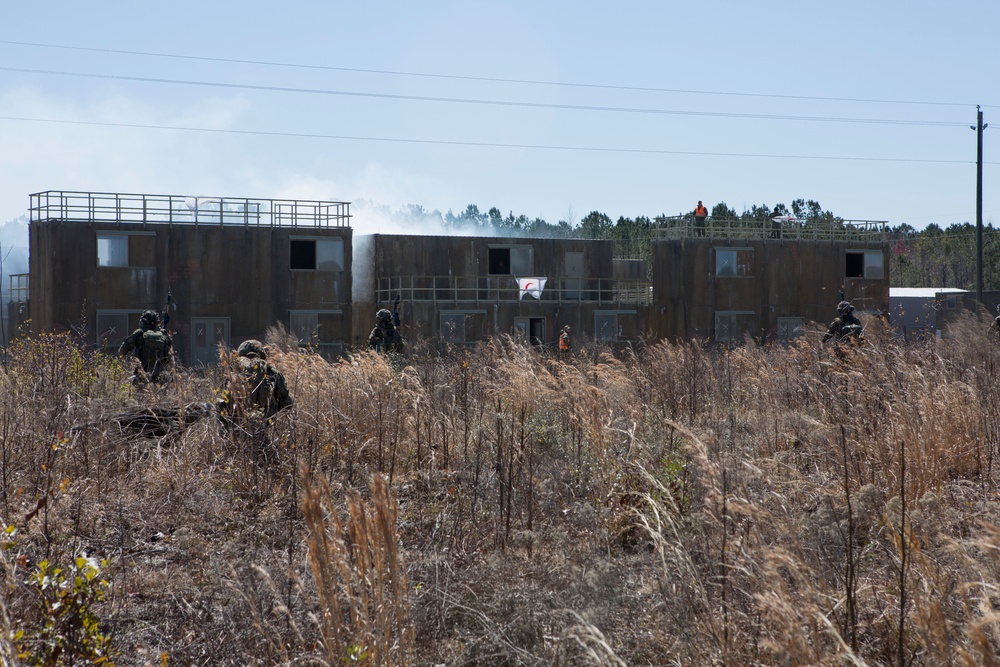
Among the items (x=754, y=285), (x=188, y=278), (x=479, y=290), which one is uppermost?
(x=188, y=278)

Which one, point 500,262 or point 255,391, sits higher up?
point 500,262

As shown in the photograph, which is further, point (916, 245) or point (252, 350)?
point (916, 245)

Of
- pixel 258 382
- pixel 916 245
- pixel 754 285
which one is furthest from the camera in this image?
pixel 916 245

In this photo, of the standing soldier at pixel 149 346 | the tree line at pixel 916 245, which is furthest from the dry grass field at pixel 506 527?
the tree line at pixel 916 245

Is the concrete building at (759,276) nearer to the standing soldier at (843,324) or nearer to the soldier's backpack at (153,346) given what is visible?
the standing soldier at (843,324)

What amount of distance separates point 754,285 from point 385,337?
22917mm

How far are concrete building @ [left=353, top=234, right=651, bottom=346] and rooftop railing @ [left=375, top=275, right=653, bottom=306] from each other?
0.12 ft

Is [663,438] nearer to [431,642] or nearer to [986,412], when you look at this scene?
[986,412]

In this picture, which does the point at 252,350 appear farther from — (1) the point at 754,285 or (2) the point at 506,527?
(1) the point at 754,285

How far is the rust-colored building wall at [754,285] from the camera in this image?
1395 inches

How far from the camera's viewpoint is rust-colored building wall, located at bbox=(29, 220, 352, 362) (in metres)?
27.8

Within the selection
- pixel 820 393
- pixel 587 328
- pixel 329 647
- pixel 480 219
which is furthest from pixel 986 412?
pixel 480 219

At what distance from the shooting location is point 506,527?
570cm

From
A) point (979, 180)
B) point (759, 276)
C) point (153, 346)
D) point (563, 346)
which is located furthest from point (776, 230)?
point (153, 346)
